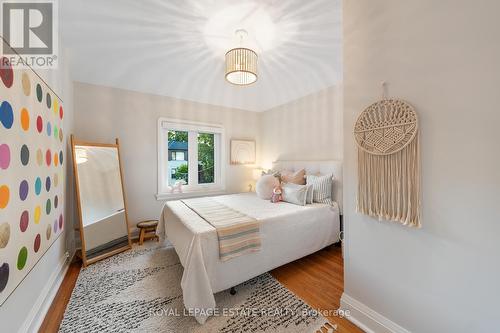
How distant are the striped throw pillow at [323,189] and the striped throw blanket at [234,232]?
3.71ft

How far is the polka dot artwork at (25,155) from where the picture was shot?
1181 mm

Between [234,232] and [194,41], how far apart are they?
1832 mm

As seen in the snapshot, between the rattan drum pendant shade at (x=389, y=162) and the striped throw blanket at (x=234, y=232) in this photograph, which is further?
the striped throw blanket at (x=234, y=232)

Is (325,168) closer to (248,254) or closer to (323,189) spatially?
(323,189)

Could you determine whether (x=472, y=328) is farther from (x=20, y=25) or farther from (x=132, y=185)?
(x=132, y=185)

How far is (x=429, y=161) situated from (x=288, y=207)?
1.50m

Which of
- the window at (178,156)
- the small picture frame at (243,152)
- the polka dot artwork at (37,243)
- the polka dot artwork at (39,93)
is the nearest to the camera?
the polka dot artwork at (37,243)

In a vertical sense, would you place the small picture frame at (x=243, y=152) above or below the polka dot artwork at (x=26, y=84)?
below

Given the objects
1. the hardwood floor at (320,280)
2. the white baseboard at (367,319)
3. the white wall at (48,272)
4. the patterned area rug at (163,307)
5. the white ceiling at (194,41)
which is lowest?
the hardwood floor at (320,280)

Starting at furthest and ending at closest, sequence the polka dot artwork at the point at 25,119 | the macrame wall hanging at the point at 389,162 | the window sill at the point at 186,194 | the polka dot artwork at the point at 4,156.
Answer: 1. the window sill at the point at 186,194
2. the polka dot artwork at the point at 25,119
3. the macrame wall hanging at the point at 389,162
4. the polka dot artwork at the point at 4,156

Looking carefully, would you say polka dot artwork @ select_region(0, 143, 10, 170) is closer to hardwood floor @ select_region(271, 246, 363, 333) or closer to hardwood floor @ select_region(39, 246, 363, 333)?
hardwood floor @ select_region(39, 246, 363, 333)

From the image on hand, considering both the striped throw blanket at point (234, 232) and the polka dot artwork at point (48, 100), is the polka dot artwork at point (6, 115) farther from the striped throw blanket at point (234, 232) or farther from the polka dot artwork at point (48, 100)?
the striped throw blanket at point (234, 232)

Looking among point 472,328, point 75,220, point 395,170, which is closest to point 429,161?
point 395,170

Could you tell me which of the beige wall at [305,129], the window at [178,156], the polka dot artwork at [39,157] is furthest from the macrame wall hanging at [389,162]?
the window at [178,156]
